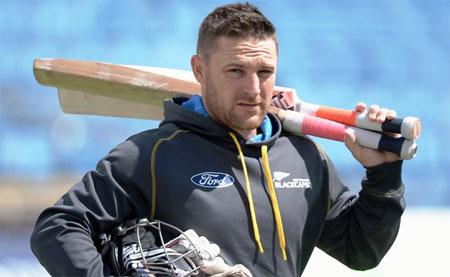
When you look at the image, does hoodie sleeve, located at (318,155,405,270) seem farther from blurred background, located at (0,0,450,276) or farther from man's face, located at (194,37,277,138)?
blurred background, located at (0,0,450,276)

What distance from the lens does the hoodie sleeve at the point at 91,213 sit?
7.22 ft

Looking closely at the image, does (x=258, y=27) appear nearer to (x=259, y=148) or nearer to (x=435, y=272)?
(x=259, y=148)

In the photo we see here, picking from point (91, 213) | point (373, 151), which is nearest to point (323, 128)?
point (373, 151)

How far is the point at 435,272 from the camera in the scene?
4750mm

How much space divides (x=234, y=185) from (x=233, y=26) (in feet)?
1.19

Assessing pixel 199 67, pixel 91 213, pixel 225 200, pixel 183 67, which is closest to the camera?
pixel 91 213

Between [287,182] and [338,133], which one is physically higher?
[338,133]

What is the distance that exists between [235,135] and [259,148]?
66 millimetres

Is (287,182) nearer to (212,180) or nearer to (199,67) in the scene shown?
(212,180)

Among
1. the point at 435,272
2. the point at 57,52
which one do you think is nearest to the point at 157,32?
the point at 57,52

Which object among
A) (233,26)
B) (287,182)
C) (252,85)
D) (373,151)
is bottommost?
(287,182)

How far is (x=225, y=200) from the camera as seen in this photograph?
2.36 metres

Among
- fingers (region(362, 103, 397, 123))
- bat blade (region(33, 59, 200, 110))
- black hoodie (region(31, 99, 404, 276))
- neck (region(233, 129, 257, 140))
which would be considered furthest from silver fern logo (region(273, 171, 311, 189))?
bat blade (region(33, 59, 200, 110))

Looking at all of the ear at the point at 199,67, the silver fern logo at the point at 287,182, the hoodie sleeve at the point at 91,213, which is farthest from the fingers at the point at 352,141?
the hoodie sleeve at the point at 91,213
